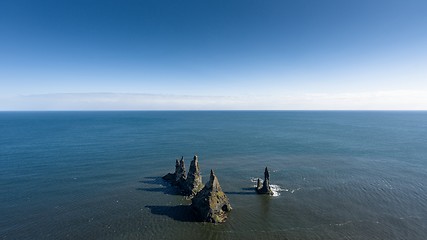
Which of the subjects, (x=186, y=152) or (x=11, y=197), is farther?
(x=186, y=152)

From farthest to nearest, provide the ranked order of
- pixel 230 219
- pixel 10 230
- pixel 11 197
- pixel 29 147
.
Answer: pixel 29 147 < pixel 11 197 < pixel 230 219 < pixel 10 230

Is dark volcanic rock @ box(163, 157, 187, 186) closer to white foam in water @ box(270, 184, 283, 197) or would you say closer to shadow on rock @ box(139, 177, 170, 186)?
shadow on rock @ box(139, 177, 170, 186)

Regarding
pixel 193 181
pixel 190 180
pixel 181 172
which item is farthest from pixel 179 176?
pixel 193 181

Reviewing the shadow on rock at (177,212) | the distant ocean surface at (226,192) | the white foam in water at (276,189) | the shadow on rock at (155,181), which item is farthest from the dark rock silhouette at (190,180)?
the white foam in water at (276,189)

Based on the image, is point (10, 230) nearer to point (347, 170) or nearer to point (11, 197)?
point (11, 197)

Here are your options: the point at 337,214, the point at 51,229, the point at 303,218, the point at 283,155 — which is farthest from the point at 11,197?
the point at 283,155
